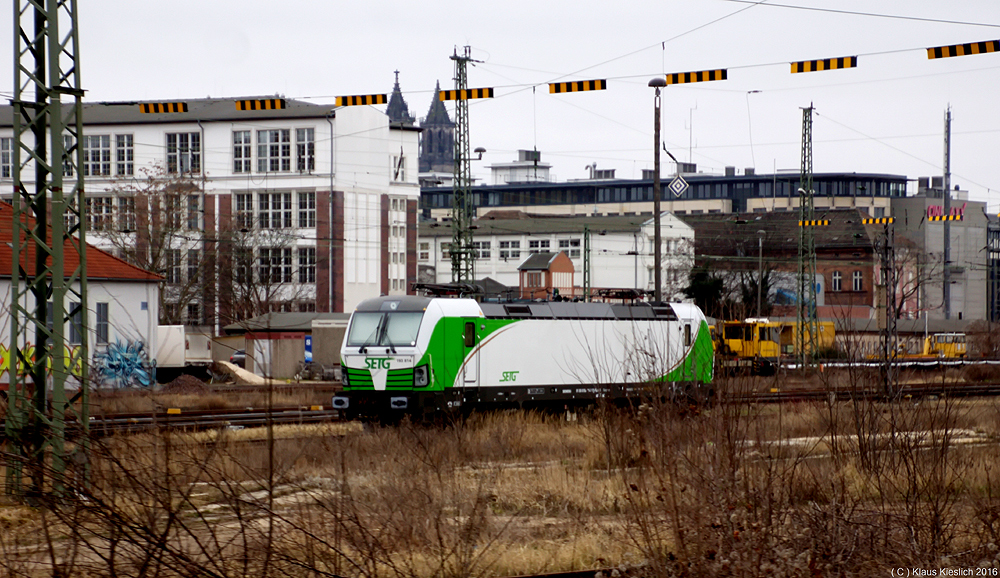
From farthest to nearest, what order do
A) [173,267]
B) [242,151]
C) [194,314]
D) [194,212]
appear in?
1. [242,151]
2. [194,314]
3. [194,212]
4. [173,267]

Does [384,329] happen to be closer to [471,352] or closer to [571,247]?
[471,352]

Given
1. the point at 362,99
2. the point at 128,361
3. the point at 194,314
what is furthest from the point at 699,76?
the point at 194,314

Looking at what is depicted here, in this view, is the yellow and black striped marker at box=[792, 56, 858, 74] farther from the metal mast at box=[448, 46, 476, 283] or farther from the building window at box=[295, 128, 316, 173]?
the building window at box=[295, 128, 316, 173]

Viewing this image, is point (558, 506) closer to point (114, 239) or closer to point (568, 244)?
point (114, 239)

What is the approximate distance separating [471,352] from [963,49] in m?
11.4

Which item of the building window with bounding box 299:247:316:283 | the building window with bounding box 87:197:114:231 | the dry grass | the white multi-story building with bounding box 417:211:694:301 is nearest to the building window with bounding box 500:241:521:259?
the white multi-story building with bounding box 417:211:694:301

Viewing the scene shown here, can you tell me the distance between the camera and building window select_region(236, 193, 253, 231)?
207 ft

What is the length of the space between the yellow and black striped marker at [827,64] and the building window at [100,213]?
4481 centimetres

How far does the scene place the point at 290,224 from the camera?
65812 mm

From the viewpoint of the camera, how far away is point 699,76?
20031 millimetres

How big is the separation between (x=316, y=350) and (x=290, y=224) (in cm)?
2439

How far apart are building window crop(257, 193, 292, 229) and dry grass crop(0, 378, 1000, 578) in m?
52.7

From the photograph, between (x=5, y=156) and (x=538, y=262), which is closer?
(x=5, y=156)

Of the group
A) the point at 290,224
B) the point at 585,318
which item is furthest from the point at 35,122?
the point at 290,224
